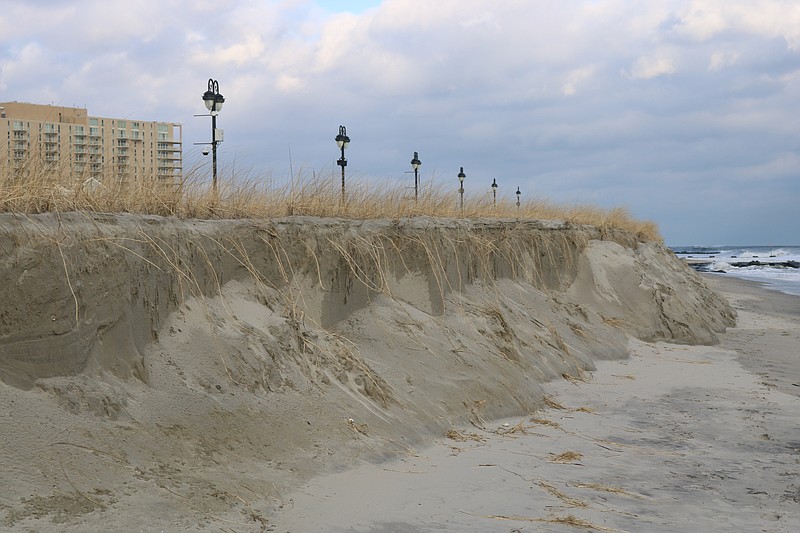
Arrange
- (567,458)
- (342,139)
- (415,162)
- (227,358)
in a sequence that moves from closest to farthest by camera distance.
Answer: (227,358) → (567,458) → (342,139) → (415,162)

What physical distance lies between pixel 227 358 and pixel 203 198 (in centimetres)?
187

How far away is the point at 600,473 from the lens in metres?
5.91

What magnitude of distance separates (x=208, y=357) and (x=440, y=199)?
233 inches

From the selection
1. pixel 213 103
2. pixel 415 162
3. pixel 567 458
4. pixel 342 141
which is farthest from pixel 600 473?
pixel 415 162

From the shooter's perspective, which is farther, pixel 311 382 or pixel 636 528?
pixel 311 382

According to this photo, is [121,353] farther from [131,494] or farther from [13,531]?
[13,531]

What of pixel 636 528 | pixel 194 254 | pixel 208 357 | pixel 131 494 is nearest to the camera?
pixel 131 494

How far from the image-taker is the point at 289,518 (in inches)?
181

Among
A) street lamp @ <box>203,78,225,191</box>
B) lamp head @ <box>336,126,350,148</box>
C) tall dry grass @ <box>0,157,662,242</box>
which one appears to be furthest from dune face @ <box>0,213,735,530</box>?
lamp head @ <box>336,126,350,148</box>

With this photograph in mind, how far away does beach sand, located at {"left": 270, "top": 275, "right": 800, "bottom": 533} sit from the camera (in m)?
4.84

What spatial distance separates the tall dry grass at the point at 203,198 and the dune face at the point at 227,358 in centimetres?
23

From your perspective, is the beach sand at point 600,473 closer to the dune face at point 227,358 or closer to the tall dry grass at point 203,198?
the dune face at point 227,358

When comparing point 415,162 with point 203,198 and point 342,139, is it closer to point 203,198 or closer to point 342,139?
point 342,139

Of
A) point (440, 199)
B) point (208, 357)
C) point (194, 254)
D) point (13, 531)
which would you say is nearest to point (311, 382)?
point (208, 357)
